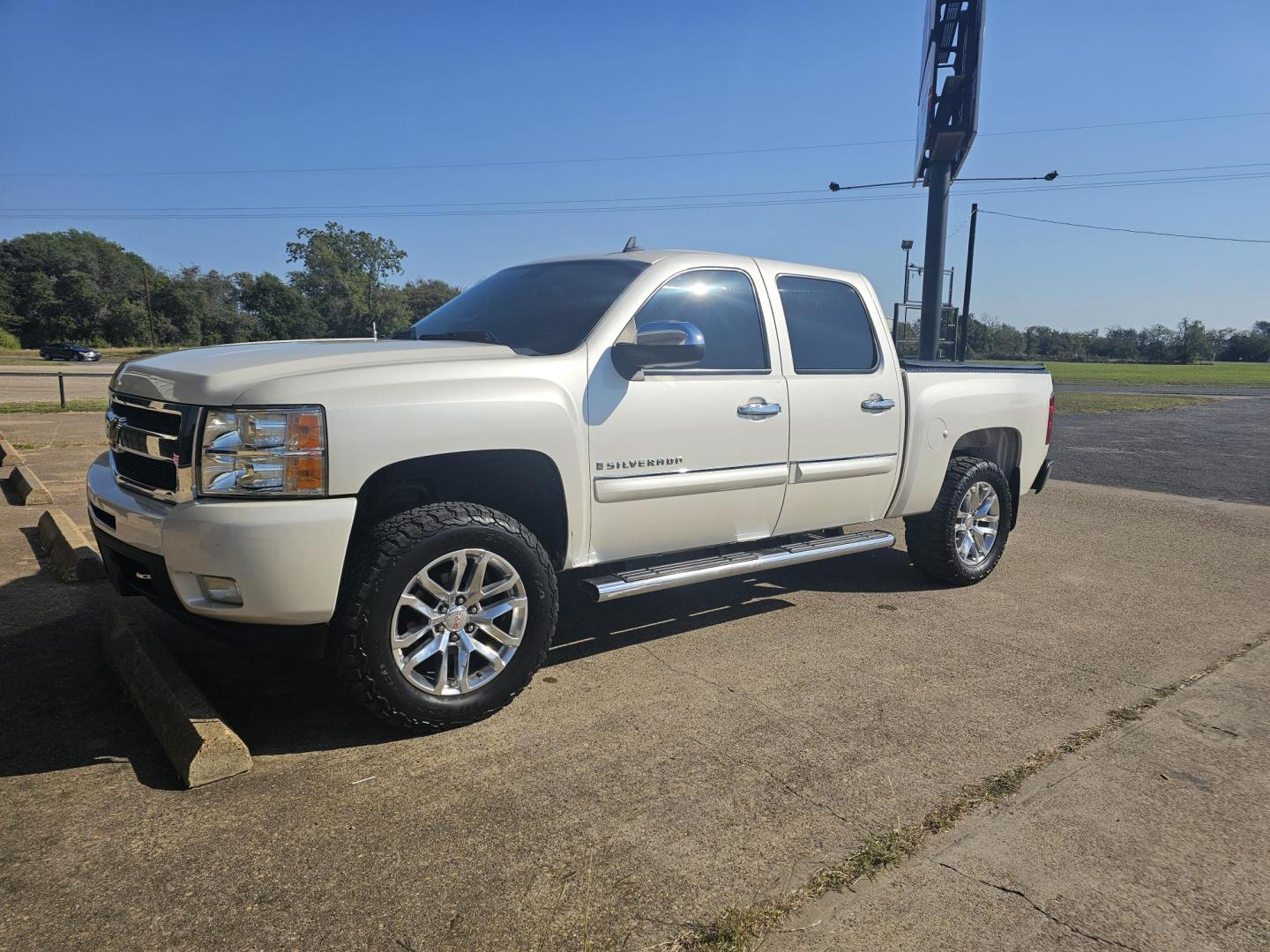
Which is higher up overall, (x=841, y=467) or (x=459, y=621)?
(x=841, y=467)

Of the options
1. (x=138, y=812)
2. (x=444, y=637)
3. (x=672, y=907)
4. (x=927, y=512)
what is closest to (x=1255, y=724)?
(x=927, y=512)

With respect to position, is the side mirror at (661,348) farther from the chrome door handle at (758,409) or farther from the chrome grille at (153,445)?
the chrome grille at (153,445)

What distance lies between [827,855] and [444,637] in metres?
1.60

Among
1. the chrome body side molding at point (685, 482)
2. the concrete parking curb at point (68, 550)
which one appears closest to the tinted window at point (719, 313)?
the chrome body side molding at point (685, 482)

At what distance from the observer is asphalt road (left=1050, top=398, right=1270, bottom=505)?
1048 centimetres

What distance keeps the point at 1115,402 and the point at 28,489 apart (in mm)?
28264

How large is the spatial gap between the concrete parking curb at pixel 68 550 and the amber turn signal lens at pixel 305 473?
2783 millimetres

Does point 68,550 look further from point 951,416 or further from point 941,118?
point 941,118

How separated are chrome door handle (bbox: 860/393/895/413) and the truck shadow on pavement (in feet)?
4.13

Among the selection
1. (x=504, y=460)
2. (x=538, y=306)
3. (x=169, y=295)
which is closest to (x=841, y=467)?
(x=538, y=306)

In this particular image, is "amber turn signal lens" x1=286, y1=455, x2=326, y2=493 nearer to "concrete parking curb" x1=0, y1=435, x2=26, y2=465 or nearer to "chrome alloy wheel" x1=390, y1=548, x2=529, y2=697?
"chrome alloy wheel" x1=390, y1=548, x2=529, y2=697

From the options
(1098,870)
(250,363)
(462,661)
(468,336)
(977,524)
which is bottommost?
(1098,870)

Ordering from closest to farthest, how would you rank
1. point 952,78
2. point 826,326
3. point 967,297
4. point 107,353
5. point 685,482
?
point 685,482
point 826,326
point 952,78
point 967,297
point 107,353

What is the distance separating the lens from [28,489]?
7547 mm
